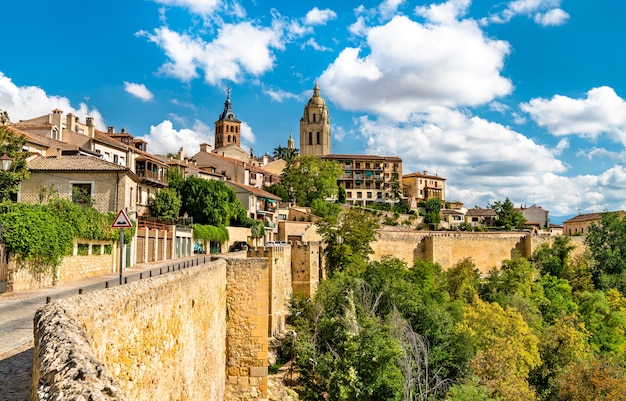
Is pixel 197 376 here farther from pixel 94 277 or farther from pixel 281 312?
pixel 281 312

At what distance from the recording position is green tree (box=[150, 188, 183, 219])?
41375 millimetres

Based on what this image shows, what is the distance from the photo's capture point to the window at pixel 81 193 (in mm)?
28500

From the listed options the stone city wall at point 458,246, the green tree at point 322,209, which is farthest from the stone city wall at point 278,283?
the green tree at point 322,209

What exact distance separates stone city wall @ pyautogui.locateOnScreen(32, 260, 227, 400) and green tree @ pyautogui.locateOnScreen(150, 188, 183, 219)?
2894 cm

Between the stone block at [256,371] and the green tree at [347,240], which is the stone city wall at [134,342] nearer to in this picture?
the stone block at [256,371]

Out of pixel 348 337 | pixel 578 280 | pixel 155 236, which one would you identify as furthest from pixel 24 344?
pixel 578 280

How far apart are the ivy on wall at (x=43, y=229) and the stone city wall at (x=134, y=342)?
7.10m

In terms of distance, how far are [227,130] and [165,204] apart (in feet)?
320

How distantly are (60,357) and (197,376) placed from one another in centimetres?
797

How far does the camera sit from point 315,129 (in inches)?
5123

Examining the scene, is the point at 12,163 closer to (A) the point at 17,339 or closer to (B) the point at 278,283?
(B) the point at 278,283

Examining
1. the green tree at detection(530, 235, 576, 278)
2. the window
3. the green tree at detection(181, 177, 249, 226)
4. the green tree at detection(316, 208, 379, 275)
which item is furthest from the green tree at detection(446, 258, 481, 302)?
the window

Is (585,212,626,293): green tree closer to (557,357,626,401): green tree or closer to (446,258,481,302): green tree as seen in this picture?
(446,258,481,302): green tree

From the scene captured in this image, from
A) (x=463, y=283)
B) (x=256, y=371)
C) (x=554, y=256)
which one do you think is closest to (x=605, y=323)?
(x=463, y=283)
